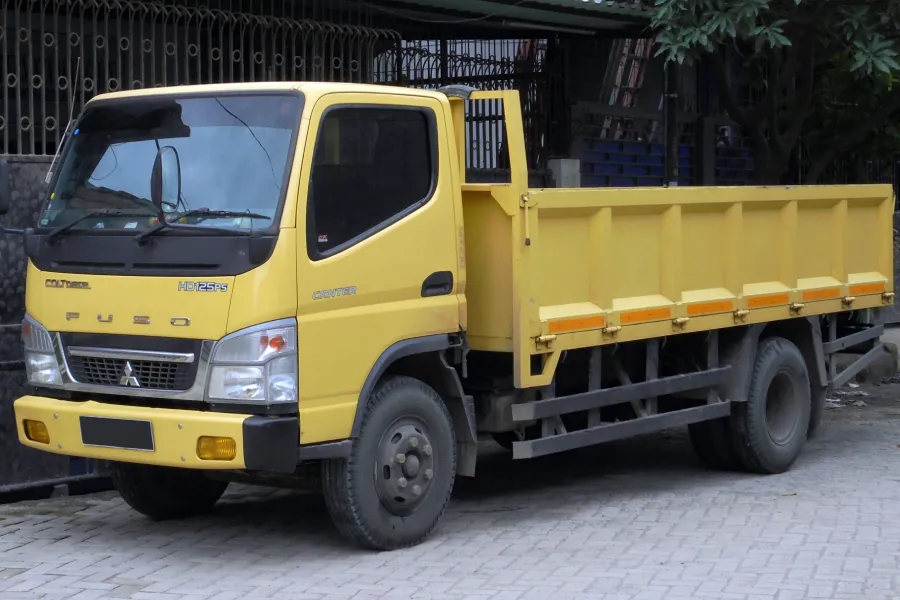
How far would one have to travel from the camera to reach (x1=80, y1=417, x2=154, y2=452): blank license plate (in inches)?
243

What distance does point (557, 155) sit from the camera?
14016 mm

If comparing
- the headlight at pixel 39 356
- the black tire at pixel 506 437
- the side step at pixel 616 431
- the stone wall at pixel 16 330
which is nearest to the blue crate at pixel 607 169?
the side step at pixel 616 431

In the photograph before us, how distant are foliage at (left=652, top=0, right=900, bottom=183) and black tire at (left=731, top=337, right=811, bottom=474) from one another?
8.05 ft

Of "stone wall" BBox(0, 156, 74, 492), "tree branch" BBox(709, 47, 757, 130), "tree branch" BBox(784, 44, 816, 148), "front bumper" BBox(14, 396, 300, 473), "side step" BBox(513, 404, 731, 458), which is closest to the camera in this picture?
"front bumper" BBox(14, 396, 300, 473)

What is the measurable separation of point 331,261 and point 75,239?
1.36 m

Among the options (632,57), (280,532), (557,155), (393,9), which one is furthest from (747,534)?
(632,57)

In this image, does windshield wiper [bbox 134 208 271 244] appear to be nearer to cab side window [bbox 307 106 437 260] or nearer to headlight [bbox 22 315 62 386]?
cab side window [bbox 307 106 437 260]

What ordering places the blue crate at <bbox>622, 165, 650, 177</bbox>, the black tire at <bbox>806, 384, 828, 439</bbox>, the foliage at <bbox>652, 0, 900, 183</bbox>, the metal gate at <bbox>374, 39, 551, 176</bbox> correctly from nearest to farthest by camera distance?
the black tire at <bbox>806, 384, 828, 439</bbox>, the foliage at <bbox>652, 0, 900, 183</bbox>, the metal gate at <bbox>374, 39, 551, 176</bbox>, the blue crate at <bbox>622, 165, 650, 177</bbox>

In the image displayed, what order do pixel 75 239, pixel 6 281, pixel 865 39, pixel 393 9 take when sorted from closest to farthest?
1. pixel 75 239
2. pixel 6 281
3. pixel 865 39
4. pixel 393 9

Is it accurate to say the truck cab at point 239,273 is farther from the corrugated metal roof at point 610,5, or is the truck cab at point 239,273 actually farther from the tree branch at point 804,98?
the tree branch at point 804,98

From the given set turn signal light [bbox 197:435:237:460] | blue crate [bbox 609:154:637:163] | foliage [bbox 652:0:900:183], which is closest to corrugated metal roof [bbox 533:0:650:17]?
foliage [bbox 652:0:900:183]

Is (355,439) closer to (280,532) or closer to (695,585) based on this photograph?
(280,532)

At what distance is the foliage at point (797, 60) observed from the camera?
10156 millimetres

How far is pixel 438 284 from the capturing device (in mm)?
6875
